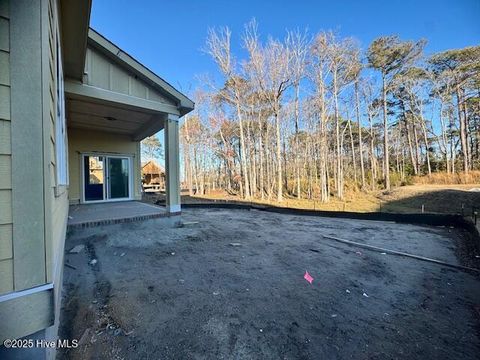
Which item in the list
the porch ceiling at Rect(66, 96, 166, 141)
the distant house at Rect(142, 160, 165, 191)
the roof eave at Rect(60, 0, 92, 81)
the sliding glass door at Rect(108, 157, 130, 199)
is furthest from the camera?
the distant house at Rect(142, 160, 165, 191)

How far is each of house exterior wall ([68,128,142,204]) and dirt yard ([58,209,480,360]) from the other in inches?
153

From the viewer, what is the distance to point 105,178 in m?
7.89

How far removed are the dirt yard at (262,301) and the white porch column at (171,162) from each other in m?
1.41

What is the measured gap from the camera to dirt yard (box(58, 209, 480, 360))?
1702 millimetres

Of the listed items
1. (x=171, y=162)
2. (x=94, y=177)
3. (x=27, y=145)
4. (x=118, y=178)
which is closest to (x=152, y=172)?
(x=118, y=178)

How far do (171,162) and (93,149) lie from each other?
3.96 metres

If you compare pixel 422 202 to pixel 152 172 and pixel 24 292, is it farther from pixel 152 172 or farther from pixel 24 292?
pixel 152 172

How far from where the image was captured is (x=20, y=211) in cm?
124

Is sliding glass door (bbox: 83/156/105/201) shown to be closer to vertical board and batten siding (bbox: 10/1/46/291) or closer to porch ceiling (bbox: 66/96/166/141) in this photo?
porch ceiling (bbox: 66/96/166/141)

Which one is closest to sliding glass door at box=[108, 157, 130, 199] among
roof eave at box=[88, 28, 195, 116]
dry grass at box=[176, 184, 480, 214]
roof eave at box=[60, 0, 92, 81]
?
roof eave at box=[88, 28, 195, 116]

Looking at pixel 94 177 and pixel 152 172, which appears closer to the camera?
pixel 94 177

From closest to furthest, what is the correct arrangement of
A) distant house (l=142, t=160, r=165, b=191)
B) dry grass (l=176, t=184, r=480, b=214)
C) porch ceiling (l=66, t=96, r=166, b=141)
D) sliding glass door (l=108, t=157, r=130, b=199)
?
1. porch ceiling (l=66, t=96, r=166, b=141)
2. sliding glass door (l=108, t=157, r=130, b=199)
3. dry grass (l=176, t=184, r=480, b=214)
4. distant house (l=142, t=160, r=165, b=191)

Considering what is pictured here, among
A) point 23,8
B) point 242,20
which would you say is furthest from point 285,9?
point 23,8

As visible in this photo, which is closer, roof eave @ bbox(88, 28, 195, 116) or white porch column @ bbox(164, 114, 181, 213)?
roof eave @ bbox(88, 28, 195, 116)
